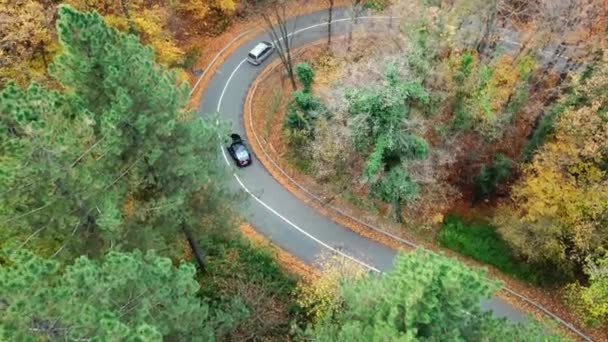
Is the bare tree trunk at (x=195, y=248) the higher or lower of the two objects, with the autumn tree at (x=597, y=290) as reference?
higher

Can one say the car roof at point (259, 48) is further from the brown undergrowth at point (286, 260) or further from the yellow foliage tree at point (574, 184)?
the yellow foliage tree at point (574, 184)

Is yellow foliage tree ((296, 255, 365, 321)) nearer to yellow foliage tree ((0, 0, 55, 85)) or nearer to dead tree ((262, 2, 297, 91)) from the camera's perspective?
yellow foliage tree ((0, 0, 55, 85))

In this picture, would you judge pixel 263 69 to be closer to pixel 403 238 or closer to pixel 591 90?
pixel 403 238

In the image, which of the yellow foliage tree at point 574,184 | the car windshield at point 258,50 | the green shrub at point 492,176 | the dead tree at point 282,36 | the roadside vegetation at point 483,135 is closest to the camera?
the yellow foliage tree at point 574,184

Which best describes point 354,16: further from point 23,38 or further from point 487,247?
point 23,38

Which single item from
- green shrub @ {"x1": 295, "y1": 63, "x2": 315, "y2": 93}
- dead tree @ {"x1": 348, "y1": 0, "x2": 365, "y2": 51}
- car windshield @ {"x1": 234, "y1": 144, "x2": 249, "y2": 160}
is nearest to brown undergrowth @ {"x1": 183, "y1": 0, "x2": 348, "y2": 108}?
dead tree @ {"x1": 348, "y1": 0, "x2": 365, "y2": 51}

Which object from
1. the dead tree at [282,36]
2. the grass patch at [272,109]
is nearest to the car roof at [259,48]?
the dead tree at [282,36]
